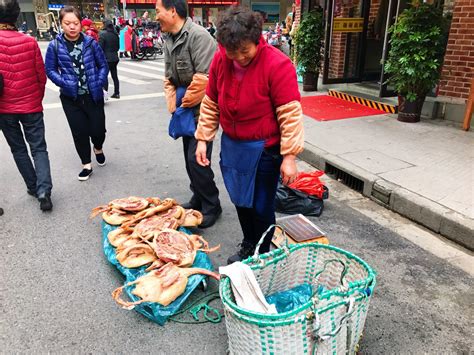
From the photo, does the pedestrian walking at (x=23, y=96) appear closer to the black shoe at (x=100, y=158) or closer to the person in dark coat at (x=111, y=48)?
the black shoe at (x=100, y=158)

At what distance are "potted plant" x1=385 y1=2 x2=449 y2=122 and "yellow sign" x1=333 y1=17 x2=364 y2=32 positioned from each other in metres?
2.35

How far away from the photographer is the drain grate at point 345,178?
4488 mm

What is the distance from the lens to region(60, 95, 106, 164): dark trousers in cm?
434

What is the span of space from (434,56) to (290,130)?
4909 mm

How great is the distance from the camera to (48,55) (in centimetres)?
409

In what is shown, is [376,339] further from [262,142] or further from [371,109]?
[371,109]

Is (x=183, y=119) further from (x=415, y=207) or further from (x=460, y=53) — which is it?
(x=460, y=53)

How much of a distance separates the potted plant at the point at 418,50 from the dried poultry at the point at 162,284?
4883 millimetres

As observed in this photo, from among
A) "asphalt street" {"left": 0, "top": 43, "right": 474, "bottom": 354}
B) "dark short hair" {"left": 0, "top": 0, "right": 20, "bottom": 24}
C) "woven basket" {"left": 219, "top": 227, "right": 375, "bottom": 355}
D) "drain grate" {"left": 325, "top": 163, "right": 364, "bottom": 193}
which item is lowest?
"asphalt street" {"left": 0, "top": 43, "right": 474, "bottom": 354}

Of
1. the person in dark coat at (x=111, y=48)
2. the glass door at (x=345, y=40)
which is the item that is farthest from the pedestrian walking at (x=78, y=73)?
the glass door at (x=345, y=40)

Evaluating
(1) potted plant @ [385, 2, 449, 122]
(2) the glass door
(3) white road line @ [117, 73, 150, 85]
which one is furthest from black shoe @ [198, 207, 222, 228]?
(3) white road line @ [117, 73, 150, 85]

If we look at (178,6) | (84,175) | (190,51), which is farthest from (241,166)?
(84,175)

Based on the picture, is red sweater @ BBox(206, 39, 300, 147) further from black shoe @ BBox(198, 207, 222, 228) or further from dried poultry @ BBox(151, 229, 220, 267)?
black shoe @ BBox(198, 207, 222, 228)

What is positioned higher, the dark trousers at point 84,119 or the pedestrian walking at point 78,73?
the pedestrian walking at point 78,73
